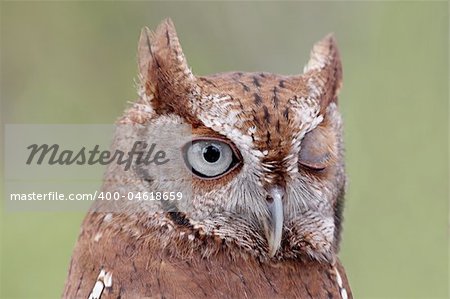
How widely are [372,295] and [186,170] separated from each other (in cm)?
160

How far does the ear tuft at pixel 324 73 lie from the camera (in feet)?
7.07

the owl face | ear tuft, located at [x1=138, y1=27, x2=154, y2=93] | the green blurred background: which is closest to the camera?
the owl face

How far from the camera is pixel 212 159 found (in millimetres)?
1988

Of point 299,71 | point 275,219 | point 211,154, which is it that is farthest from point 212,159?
point 299,71

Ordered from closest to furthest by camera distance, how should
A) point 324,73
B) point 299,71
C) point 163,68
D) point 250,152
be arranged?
point 250,152, point 163,68, point 324,73, point 299,71

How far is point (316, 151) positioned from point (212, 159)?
0.87 ft

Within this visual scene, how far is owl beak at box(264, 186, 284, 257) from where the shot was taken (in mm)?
1973

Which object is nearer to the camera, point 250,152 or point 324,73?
point 250,152

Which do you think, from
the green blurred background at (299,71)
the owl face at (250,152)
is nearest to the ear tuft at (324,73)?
the owl face at (250,152)

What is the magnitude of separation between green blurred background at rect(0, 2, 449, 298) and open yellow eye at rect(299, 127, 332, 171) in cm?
112

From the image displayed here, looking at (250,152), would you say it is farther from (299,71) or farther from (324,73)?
(299,71)

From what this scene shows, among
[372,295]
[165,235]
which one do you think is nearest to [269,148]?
[165,235]

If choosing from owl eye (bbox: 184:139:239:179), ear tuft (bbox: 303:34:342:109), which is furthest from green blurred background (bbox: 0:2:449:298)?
owl eye (bbox: 184:139:239:179)

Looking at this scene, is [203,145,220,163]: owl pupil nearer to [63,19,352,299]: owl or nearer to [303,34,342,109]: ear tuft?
[63,19,352,299]: owl
